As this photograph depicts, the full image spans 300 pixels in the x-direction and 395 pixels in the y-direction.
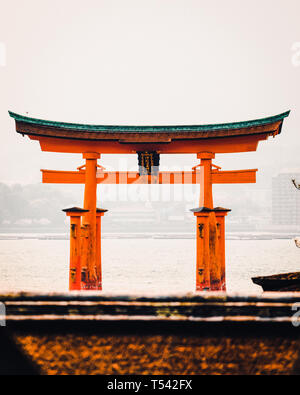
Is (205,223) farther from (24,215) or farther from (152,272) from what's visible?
(24,215)

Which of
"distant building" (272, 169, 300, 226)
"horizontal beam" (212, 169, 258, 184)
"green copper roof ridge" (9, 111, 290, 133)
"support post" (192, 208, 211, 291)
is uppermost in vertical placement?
"distant building" (272, 169, 300, 226)

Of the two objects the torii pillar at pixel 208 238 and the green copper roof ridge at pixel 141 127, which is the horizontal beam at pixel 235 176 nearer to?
the torii pillar at pixel 208 238

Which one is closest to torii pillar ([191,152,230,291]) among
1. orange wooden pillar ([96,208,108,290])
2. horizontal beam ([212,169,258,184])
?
horizontal beam ([212,169,258,184])

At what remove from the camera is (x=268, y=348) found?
8.86 feet

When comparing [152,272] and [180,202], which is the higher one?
[180,202]

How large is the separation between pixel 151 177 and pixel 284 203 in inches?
4027

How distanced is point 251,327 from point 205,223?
382 centimetres

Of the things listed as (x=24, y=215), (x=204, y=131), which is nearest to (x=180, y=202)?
(x=24, y=215)

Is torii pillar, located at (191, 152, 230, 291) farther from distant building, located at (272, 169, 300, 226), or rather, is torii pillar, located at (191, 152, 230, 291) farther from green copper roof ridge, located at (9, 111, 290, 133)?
distant building, located at (272, 169, 300, 226)

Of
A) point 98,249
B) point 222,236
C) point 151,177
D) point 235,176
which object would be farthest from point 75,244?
point 235,176

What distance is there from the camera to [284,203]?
326ft

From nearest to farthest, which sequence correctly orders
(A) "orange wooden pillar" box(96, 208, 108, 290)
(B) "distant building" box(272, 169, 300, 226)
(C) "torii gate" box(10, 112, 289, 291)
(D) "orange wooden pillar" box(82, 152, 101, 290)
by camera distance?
(C) "torii gate" box(10, 112, 289, 291) → (D) "orange wooden pillar" box(82, 152, 101, 290) → (A) "orange wooden pillar" box(96, 208, 108, 290) → (B) "distant building" box(272, 169, 300, 226)

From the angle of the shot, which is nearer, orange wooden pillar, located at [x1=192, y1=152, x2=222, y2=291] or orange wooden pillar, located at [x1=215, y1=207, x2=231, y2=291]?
orange wooden pillar, located at [x1=192, y1=152, x2=222, y2=291]

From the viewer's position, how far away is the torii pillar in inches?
254
